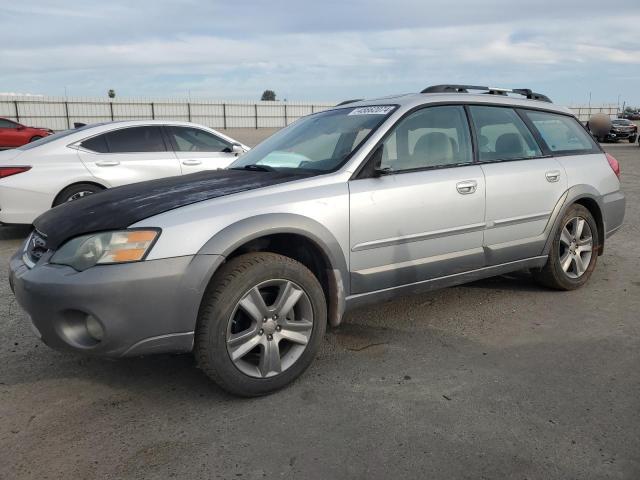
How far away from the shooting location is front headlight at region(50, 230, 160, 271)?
→ 9.04ft

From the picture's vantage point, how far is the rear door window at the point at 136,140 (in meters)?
7.07

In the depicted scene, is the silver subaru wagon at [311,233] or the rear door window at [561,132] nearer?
the silver subaru wagon at [311,233]

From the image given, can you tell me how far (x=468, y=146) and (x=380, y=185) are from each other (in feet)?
3.19

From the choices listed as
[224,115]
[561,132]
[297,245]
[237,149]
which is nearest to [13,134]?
[237,149]

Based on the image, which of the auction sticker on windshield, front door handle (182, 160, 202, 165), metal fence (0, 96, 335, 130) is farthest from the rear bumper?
metal fence (0, 96, 335, 130)

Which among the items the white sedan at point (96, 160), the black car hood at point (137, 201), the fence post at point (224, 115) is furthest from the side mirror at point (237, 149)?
the fence post at point (224, 115)

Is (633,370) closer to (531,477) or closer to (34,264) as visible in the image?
(531,477)

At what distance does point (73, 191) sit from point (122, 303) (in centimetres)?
Result: 453

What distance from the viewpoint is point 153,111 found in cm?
4466

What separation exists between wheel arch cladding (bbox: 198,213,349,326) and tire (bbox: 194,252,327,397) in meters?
0.13

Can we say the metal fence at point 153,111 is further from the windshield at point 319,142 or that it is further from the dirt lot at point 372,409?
the dirt lot at point 372,409

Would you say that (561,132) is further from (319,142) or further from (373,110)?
(319,142)

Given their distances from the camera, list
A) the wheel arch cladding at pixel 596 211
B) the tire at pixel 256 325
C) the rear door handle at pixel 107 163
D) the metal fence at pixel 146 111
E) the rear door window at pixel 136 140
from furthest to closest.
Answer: the metal fence at pixel 146 111, the rear door window at pixel 136 140, the rear door handle at pixel 107 163, the wheel arch cladding at pixel 596 211, the tire at pixel 256 325

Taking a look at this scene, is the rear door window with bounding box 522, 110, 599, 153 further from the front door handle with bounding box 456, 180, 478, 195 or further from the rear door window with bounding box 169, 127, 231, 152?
the rear door window with bounding box 169, 127, 231, 152
